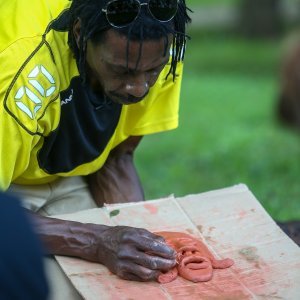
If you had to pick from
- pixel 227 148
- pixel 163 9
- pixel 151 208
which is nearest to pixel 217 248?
pixel 151 208

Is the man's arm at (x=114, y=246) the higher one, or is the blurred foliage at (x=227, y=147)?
the man's arm at (x=114, y=246)

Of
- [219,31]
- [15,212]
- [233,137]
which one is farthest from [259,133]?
[219,31]

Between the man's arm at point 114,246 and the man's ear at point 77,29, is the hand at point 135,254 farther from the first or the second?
the man's ear at point 77,29

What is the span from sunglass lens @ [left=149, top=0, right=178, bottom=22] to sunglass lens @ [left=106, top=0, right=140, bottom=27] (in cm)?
6

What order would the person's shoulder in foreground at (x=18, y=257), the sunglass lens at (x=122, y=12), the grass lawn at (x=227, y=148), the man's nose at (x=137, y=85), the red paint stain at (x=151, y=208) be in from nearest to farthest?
1. the person's shoulder in foreground at (x=18, y=257)
2. the sunglass lens at (x=122, y=12)
3. the man's nose at (x=137, y=85)
4. the red paint stain at (x=151, y=208)
5. the grass lawn at (x=227, y=148)

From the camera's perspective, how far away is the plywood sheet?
3613mm

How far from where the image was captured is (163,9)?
3619mm

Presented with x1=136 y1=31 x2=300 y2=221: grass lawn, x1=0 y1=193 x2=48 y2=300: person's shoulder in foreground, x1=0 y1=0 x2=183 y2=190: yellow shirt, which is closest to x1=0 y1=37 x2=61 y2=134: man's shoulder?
x1=0 y1=0 x2=183 y2=190: yellow shirt

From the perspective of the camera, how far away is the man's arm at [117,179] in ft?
15.0

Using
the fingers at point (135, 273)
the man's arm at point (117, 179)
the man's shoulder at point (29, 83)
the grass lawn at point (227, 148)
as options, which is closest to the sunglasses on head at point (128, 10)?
the man's shoulder at point (29, 83)

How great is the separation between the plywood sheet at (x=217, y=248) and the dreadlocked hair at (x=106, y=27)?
646mm

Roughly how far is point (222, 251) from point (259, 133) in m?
4.31

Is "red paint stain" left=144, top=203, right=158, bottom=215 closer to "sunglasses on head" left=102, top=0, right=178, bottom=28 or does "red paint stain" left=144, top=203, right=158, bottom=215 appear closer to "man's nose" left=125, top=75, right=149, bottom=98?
"man's nose" left=125, top=75, right=149, bottom=98

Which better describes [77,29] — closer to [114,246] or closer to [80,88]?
[80,88]
